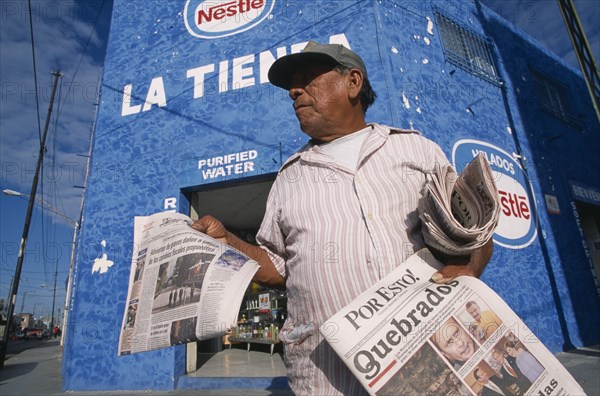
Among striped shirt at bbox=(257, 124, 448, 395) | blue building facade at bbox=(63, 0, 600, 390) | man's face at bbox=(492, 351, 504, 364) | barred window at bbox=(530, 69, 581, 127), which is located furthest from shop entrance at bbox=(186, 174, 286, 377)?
barred window at bbox=(530, 69, 581, 127)

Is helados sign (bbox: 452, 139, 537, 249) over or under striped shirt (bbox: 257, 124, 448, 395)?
over

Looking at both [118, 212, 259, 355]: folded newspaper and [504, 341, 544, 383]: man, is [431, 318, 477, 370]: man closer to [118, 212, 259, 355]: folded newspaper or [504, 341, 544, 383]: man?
[504, 341, 544, 383]: man

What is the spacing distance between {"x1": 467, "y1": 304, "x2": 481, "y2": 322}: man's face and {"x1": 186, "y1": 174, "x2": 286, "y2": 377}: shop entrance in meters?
4.47

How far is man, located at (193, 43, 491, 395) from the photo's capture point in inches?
43.2

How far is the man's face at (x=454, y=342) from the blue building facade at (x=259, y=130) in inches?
148

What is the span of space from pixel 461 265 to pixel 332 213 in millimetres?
442

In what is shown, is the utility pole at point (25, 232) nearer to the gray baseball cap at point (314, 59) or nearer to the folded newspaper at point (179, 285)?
the folded newspaper at point (179, 285)

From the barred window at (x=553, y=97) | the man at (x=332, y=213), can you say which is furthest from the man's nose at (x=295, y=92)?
the barred window at (x=553, y=97)

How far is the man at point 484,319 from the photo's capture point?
90cm

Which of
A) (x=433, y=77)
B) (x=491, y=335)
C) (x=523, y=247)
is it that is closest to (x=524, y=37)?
(x=433, y=77)

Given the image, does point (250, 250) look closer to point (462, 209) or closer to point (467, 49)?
point (462, 209)

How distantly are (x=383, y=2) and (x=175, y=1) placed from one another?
3.64 m

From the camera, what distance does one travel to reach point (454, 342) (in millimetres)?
→ 885

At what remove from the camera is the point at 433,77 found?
5238mm
